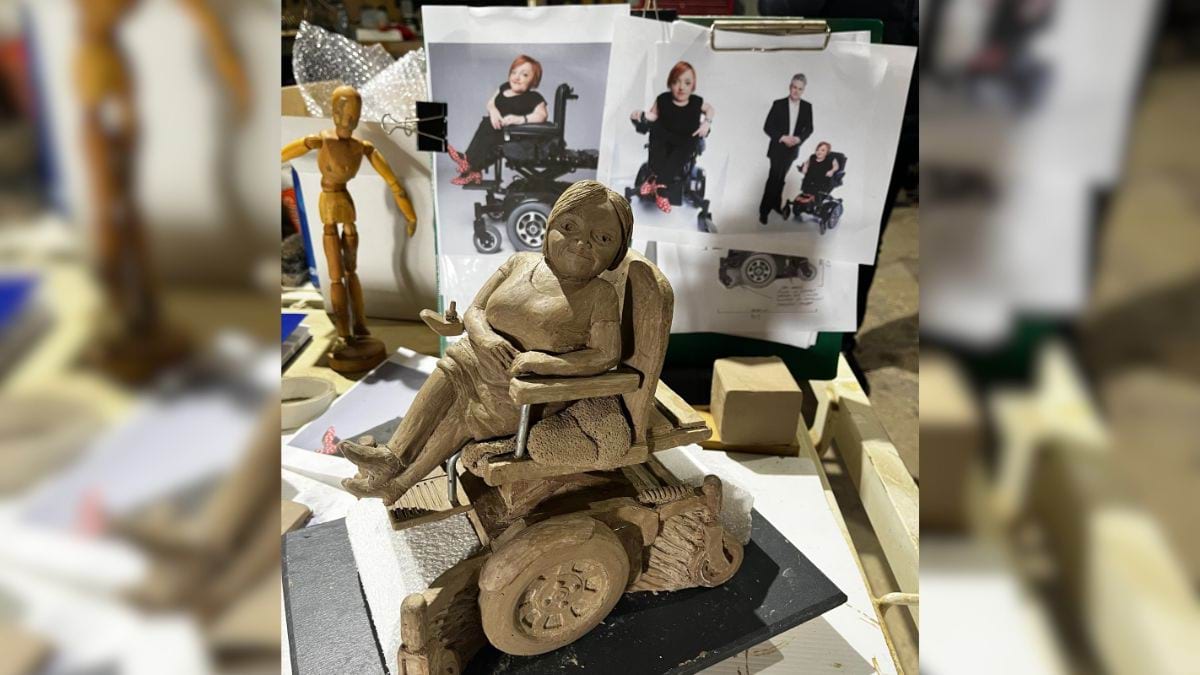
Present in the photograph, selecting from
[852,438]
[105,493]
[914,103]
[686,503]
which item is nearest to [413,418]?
[686,503]

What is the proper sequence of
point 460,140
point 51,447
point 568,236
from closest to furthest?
point 51,447, point 568,236, point 460,140

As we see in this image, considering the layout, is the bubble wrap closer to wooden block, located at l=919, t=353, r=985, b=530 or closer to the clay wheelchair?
the clay wheelchair

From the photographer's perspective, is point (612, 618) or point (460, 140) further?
point (460, 140)

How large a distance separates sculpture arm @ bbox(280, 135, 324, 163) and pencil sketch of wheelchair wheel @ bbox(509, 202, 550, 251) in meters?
0.54

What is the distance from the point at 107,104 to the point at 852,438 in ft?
6.29

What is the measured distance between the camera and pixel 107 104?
0.25 metres

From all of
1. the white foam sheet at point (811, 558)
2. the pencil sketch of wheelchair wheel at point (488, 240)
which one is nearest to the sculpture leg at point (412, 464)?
the white foam sheet at point (811, 558)

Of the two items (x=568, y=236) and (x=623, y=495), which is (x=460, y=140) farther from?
(x=623, y=495)

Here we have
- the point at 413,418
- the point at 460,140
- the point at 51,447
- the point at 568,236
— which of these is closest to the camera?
the point at 51,447

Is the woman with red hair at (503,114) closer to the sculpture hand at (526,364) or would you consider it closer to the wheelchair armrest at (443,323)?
the wheelchair armrest at (443,323)

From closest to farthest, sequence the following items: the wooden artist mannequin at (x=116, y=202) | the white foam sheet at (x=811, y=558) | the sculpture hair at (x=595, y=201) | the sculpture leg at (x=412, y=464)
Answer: the wooden artist mannequin at (x=116, y=202) < the sculpture hair at (x=595, y=201) < the sculpture leg at (x=412, y=464) < the white foam sheet at (x=811, y=558)

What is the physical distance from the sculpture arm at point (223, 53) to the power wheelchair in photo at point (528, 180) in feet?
5.09

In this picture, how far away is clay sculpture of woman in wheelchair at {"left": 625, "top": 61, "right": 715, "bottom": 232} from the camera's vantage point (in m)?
1.77

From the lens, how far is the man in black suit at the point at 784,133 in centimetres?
176
